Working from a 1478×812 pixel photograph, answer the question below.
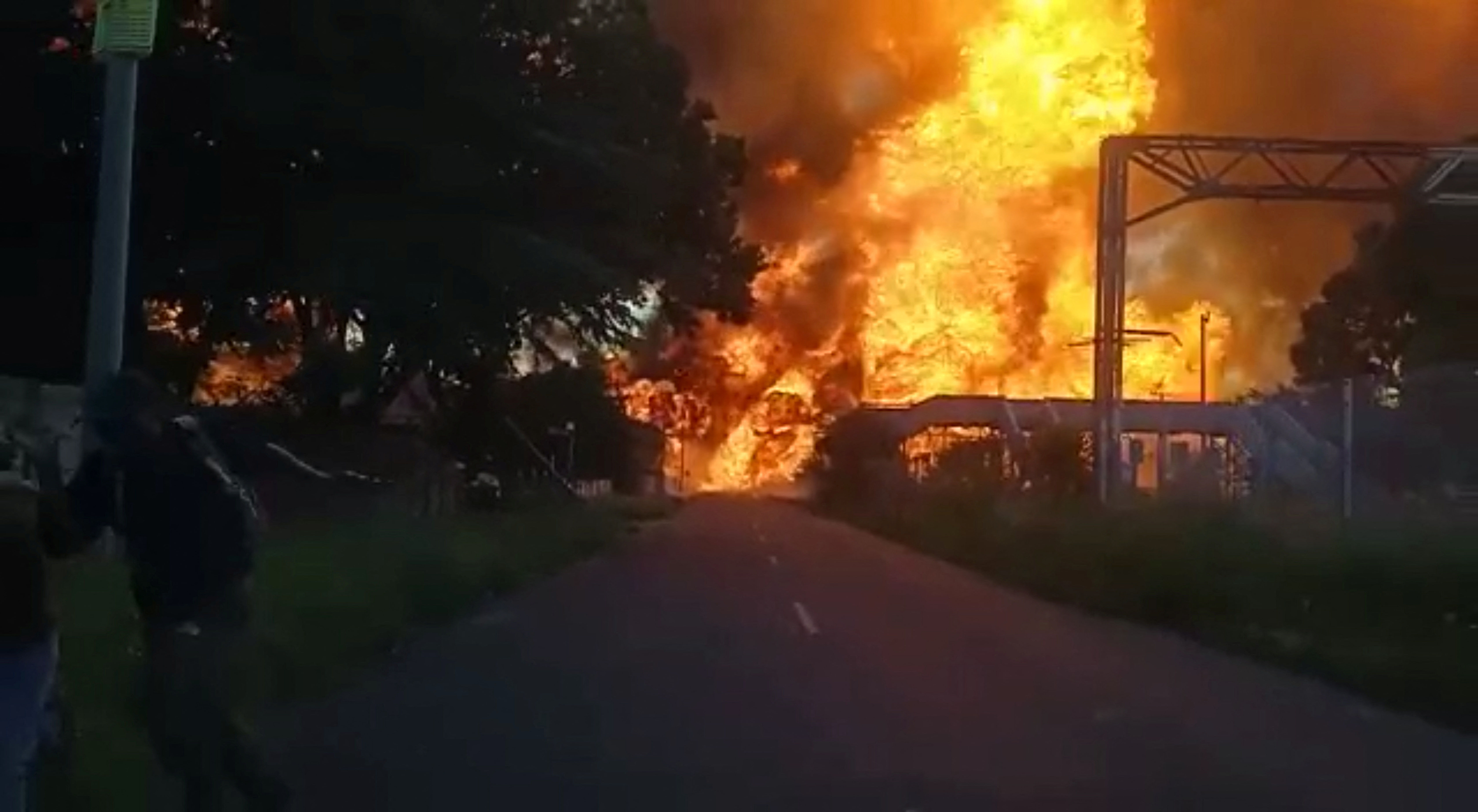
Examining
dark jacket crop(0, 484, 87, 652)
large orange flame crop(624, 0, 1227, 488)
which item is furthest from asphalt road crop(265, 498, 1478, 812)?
large orange flame crop(624, 0, 1227, 488)

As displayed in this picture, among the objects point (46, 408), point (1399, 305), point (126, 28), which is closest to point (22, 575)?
point (126, 28)

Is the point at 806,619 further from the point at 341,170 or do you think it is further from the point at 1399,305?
the point at 1399,305

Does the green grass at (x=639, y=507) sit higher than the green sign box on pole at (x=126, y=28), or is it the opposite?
the green sign box on pole at (x=126, y=28)

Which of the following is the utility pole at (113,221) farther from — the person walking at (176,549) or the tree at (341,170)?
the tree at (341,170)

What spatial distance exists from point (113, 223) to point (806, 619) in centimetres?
1400

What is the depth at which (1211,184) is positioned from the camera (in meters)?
34.4

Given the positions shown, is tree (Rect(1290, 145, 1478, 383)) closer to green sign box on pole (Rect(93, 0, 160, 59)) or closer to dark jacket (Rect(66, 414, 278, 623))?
green sign box on pole (Rect(93, 0, 160, 59))

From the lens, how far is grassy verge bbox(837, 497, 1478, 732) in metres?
19.1

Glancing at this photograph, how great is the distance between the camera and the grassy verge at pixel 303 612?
10.8 meters

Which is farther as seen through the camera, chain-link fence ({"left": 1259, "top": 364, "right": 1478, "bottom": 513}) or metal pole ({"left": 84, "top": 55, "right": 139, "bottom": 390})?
chain-link fence ({"left": 1259, "top": 364, "right": 1478, "bottom": 513})

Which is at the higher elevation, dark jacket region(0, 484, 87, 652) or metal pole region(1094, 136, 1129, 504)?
metal pole region(1094, 136, 1129, 504)

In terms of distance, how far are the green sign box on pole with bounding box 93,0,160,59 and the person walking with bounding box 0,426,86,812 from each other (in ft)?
11.6

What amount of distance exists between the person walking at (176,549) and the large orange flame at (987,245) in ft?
160

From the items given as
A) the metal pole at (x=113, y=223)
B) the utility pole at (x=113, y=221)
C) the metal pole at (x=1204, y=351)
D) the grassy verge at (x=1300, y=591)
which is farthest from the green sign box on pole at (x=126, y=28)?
the metal pole at (x=1204, y=351)
